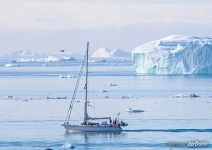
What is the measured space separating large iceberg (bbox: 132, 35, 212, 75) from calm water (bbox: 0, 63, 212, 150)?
17.4 ft

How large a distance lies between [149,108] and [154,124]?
37.6 ft

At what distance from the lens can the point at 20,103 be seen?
66625mm

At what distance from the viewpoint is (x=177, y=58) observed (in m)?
97.9

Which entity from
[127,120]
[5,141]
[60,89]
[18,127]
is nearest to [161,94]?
[60,89]

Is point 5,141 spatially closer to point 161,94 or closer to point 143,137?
point 143,137

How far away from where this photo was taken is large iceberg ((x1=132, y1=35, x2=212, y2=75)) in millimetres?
95438

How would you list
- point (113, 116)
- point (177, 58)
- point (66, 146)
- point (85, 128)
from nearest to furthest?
point (66, 146) → point (85, 128) → point (113, 116) → point (177, 58)

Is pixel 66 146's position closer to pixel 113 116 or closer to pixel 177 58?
pixel 113 116

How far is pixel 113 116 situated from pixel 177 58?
143ft

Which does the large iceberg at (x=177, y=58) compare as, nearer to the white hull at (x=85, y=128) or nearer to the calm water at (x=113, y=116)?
the calm water at (x=113, y=116)

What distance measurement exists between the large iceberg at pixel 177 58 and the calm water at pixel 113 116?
5.30 m

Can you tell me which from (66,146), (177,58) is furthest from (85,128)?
(177,58)

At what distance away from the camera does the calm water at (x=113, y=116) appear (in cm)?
4269

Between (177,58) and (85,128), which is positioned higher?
(177,58)
